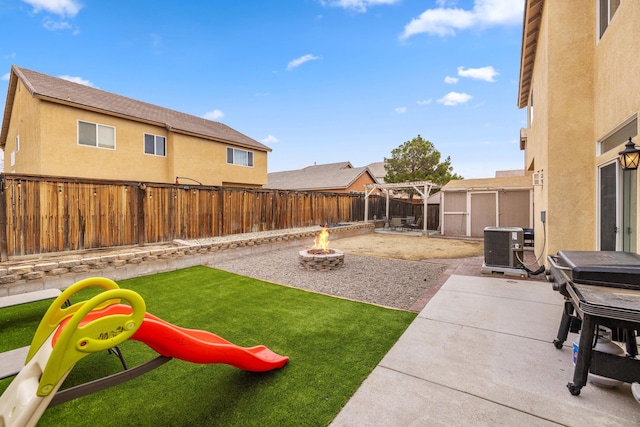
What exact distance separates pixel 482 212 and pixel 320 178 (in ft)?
56.1

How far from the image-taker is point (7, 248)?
5.94m

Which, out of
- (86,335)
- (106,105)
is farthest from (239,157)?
(86,335)

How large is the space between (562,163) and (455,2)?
10.3 m

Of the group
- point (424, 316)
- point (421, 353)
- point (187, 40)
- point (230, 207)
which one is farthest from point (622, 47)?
point (187, 40)

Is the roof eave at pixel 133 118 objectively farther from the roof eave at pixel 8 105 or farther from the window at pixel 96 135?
the roof eave at pixel 8 105

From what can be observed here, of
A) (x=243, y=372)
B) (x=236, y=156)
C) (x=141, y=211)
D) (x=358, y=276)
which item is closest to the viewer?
(x=243, y=372)

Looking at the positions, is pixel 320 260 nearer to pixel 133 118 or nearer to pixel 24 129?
pixel 133 118

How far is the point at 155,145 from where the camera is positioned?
47.0ft

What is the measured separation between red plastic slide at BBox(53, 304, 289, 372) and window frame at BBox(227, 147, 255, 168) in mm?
16240

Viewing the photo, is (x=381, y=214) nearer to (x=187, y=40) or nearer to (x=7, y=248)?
(x=187, y=40)

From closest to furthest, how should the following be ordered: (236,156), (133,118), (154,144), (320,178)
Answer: (133,118) < (154,144) < (236,156) < (320,178)

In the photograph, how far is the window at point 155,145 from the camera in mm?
13930

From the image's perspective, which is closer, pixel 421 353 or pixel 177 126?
pixel 421 353

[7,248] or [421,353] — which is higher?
[7,248]
